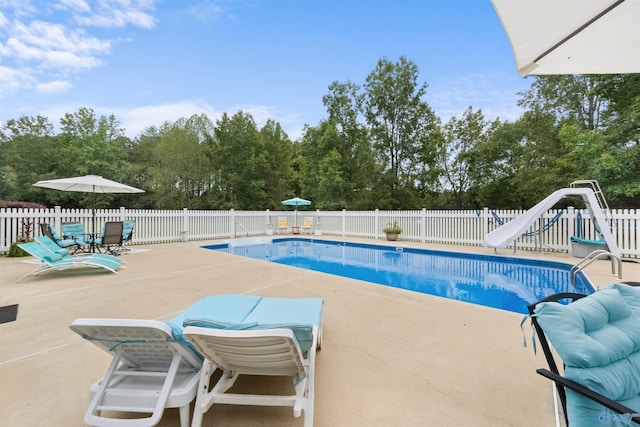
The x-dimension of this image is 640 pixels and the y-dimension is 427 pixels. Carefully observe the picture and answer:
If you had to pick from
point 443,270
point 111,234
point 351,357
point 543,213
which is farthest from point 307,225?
Result: point 351,357

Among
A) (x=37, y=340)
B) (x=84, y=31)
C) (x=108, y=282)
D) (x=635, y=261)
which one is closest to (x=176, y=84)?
(x=84, y=31)

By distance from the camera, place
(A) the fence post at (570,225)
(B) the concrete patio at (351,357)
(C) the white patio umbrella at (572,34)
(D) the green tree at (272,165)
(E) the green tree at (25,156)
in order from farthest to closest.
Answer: (E) the green tree at (25,156) < (D) the green tree at (272,165) < (A) the fence post at (570,225) < (C) the white patio umbrella at (572,34) < (B) the concrete patio at (351,357)

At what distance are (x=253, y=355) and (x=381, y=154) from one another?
16546 mm

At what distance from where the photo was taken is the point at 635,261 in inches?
251

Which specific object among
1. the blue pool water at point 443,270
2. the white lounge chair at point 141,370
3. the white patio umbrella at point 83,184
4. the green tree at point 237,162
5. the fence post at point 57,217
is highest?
the green tree at point 237,162

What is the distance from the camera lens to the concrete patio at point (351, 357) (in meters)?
1.70

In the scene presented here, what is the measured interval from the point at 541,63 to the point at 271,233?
12.3 metres

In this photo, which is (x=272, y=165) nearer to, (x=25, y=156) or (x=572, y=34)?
(x=572, y=34)

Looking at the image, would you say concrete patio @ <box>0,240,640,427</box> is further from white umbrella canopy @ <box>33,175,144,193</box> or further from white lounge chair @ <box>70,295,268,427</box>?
white umbrella canopy @ <box>33,175,144,193</box>

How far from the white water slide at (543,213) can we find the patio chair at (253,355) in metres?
6.86

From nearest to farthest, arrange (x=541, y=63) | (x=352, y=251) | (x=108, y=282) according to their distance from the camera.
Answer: (x=541, y=63) → (x=108, y=282) → (x=352, y=251)

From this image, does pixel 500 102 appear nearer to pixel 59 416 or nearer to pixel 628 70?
pixel 628 70

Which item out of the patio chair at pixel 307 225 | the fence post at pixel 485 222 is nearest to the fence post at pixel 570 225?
the fence post at pixel 485 222

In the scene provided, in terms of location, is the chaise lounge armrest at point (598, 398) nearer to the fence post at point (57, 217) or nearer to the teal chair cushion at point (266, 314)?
the teal chair cushion at point (266, 314)
